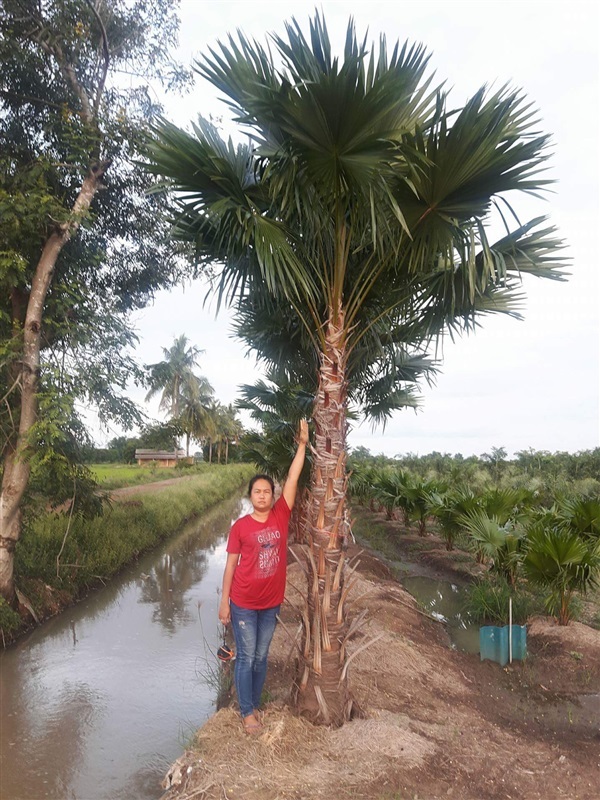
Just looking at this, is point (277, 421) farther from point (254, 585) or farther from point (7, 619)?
point (254, 585)

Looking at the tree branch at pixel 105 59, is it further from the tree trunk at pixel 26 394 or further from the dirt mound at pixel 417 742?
the dirt mound at pixel 417 742

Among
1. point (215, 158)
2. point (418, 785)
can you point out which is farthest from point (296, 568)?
point (215, 158)

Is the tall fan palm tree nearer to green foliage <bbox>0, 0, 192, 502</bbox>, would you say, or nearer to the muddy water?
the muddy water

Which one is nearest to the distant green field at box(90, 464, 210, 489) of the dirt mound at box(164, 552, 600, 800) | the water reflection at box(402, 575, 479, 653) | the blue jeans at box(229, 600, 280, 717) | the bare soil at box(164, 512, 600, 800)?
the water reflection at box(402, 575, 479, 653)

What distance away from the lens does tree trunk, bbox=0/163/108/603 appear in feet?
25.8

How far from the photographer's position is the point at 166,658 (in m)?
7.21

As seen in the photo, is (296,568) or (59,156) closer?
(59,156)

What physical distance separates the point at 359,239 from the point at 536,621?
18.9 ft

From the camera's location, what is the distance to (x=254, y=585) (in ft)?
12.9

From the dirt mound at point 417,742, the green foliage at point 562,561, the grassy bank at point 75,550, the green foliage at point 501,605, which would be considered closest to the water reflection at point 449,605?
the green foliage at point 501,605

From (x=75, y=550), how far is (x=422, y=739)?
797cm

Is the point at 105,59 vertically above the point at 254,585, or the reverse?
the point at 105,59

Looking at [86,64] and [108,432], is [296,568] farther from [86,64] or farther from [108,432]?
[86,64]

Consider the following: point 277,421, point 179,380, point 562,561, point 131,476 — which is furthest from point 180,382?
point 562,561
